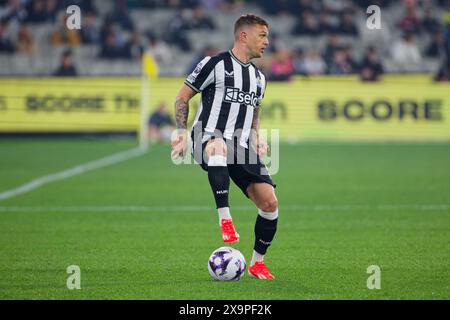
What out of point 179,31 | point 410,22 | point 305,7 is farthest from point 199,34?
point 410,22

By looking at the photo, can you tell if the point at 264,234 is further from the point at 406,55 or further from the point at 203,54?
the point at 406,55

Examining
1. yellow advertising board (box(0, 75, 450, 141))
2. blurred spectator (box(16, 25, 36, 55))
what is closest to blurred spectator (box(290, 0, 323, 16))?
yellow advertising board (box(0, 75, 450, 141))

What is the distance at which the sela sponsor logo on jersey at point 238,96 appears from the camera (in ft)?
25.7

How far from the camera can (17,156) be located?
20.0 meters

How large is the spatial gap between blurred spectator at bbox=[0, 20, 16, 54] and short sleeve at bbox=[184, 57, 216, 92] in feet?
68.2

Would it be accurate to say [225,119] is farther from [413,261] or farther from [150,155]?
[150,155]

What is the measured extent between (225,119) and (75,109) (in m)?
16.9

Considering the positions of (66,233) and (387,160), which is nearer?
(66,233)

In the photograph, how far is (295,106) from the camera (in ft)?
80.1

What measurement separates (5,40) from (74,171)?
464 inches

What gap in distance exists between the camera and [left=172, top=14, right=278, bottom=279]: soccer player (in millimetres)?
7723
